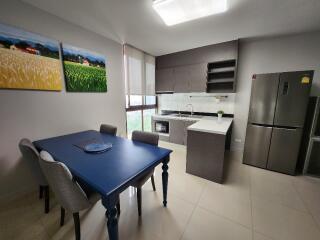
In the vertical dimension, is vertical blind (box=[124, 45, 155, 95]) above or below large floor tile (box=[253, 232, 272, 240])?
above

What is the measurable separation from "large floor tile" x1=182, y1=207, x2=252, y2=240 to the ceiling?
102 inches

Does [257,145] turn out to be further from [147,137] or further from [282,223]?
[147,137]

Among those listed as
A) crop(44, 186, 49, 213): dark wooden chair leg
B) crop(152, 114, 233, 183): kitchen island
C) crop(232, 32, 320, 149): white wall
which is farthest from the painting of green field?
crop(232, 32, 320, 149): white wall

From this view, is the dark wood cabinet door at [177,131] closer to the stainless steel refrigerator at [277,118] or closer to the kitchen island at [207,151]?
the kitchen island at [207,151]

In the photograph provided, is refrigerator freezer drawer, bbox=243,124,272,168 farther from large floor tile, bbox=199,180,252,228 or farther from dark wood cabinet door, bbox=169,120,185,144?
dark wood cabinet door, bbox=169,120,185,144

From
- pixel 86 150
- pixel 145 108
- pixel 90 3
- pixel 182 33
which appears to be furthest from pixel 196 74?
pixel 86 150

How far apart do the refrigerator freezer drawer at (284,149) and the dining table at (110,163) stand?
2180 millimetres

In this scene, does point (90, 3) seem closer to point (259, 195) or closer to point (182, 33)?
point (182, 33)

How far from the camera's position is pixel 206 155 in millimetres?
2197

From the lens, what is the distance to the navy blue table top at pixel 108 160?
101 centimetres

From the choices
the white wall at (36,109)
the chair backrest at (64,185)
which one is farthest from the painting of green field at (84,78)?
the chair backrest at (64,185)

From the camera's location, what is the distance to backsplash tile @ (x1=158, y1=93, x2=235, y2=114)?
3.27 m

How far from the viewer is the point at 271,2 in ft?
5.38

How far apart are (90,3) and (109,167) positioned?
2022mm
